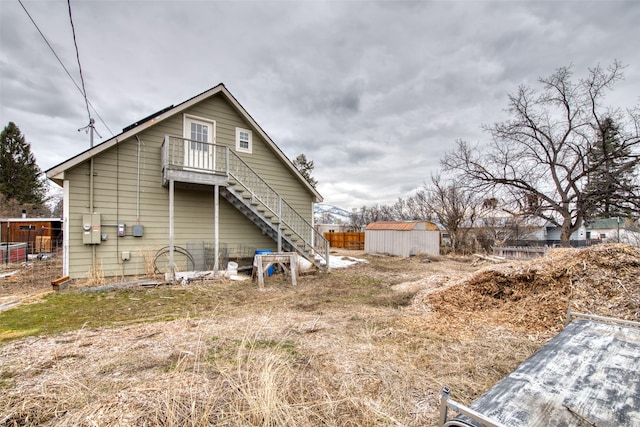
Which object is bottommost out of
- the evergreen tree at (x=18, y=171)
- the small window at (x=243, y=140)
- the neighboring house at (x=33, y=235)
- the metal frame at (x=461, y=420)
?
the metal frame at (x=461, y=420)

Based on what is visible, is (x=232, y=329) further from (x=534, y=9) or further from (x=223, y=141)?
(x=534, y=9)

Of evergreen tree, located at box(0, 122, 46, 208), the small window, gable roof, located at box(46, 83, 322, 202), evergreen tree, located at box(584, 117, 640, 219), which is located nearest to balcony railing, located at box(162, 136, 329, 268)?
the small window

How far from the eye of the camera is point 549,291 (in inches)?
197

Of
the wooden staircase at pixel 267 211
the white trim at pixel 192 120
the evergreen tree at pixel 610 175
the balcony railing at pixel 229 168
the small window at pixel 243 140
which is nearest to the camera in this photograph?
the balcony railing at pixel 229 168

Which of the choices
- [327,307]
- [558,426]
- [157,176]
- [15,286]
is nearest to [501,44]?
[327,307]

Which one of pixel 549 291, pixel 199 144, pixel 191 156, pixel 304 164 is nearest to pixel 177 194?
pixel 191 156

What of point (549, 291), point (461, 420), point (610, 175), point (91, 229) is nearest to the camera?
point (461, 420)

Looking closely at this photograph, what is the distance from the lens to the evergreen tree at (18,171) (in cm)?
2922

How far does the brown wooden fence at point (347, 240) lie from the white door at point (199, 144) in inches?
614

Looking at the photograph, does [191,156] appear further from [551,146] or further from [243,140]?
[551,146]

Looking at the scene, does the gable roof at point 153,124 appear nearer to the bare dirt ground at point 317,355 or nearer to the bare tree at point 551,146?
the bare dirt ground at point 317,355

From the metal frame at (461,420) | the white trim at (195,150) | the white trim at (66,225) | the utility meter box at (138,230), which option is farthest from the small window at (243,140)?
the metal frame at (461,420)

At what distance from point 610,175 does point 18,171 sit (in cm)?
4926

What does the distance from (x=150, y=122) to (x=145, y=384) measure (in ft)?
26.7
